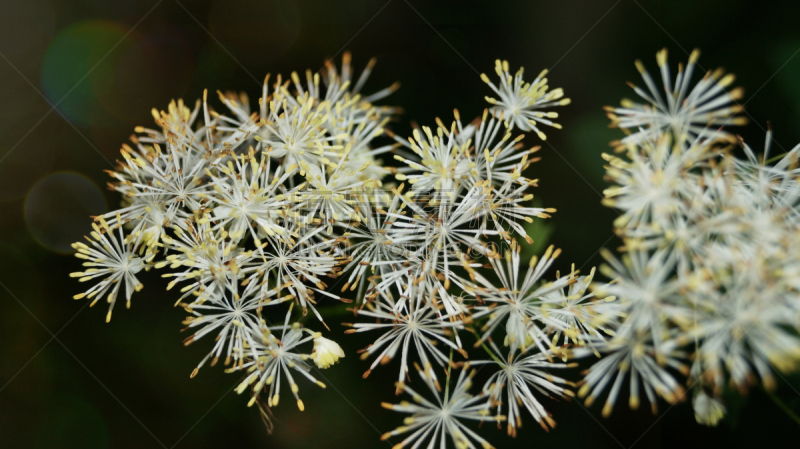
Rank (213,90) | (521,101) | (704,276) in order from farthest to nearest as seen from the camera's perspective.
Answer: (213,90) < (521,101) < (704,276)

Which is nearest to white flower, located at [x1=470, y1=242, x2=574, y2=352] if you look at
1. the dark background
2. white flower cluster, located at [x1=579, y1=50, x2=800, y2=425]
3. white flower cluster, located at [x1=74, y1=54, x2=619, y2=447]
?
white flower cluster, located at [x1=74, y1=54, x2=619, y2=447]

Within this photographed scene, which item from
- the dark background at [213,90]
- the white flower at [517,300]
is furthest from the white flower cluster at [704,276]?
Answer: the dark background at [213,90]

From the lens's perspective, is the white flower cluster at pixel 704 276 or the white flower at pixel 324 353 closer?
the white flower cluster at pixel 704 276

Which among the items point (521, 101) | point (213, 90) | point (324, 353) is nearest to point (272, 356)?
point (324, 353)

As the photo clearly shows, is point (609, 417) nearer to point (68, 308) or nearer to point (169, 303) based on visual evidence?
point (169, 303)

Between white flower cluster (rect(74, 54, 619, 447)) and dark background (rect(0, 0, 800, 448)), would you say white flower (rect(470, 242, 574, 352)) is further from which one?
dark background (rect(0, 0, 800, 448))

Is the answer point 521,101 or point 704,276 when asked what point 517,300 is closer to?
point 704,276

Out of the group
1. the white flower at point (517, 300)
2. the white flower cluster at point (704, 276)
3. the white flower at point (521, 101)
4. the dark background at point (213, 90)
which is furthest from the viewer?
the dark background at point (213, 90)

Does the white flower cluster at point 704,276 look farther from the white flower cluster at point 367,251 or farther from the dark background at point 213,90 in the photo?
the dark background at point 213,90

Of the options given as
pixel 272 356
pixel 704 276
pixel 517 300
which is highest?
pixel 704 276
